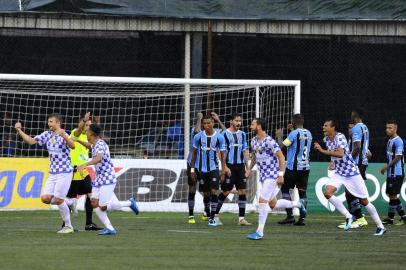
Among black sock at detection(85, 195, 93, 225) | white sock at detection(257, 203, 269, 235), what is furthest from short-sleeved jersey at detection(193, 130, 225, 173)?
white sock at detection(257, 203, 269, 235)

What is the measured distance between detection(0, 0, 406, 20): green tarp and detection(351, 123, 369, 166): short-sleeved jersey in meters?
6.71

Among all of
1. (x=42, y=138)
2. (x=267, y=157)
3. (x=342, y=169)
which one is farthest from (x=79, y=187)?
(x=342, y=169)

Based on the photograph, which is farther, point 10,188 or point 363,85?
point 363,85

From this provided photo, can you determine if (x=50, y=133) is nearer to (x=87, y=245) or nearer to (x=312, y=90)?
(x=87, y=245)

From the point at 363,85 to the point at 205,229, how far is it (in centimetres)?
1067

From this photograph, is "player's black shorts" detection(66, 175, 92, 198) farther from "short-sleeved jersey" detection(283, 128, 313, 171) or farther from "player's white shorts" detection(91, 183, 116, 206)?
"short-sleeved jersey" detection(283, 128, 313, 171)

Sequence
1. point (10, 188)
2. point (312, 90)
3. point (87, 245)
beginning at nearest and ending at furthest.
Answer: point (87, 245), point (10, 188), point (312, 90)

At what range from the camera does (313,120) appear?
27.7m

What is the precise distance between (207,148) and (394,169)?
158 inches

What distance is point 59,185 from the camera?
690 inches

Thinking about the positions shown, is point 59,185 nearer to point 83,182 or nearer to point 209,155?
point 83,182

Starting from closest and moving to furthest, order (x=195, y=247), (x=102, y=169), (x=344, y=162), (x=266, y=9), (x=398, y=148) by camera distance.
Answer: (x=195, y=247) < (x=102, y=169) < (x=344, y=162) < (x=398, y=148) < (x=266, y=9)

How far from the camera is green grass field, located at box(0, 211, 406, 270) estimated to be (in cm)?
1257

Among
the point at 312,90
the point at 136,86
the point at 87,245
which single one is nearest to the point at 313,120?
the point at 312,90
